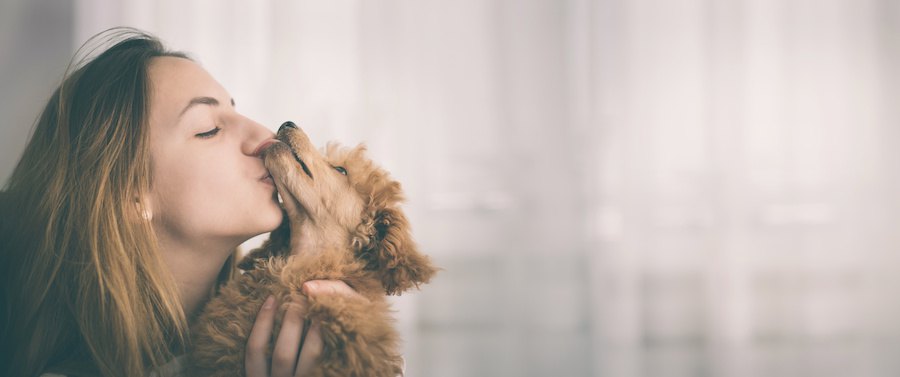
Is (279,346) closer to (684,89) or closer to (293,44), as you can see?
(293,44)

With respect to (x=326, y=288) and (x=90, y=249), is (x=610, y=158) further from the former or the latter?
(x=90, y=249)

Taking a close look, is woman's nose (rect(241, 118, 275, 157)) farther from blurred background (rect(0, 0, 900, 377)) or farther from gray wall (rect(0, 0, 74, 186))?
gray wall (rect(0, 0, 74, 186))

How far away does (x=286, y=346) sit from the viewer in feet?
2.81

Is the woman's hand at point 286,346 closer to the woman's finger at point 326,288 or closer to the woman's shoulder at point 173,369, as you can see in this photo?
the woman's finger at point 326,288

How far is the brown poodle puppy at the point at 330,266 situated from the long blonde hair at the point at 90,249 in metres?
0.10

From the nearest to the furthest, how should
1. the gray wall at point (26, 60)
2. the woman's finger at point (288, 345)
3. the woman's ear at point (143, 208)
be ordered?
the woman's finger at point (288, 345) < the woman's ear at point (143, 208) < the gray wall at point (26, 60)

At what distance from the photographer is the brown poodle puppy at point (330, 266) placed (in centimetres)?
86

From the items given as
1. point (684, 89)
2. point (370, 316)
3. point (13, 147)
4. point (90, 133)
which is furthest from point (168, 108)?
point (684, 89)

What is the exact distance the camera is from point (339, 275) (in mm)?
963

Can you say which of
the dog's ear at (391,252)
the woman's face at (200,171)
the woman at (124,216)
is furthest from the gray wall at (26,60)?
the dog's ear at (391,252)

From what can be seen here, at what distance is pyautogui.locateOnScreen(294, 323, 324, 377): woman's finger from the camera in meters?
0.85

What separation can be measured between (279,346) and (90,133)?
0.50 metres

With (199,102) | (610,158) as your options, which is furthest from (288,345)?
(610,158)

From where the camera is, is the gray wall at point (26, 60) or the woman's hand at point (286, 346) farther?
the gray wall at point (26, 60)
